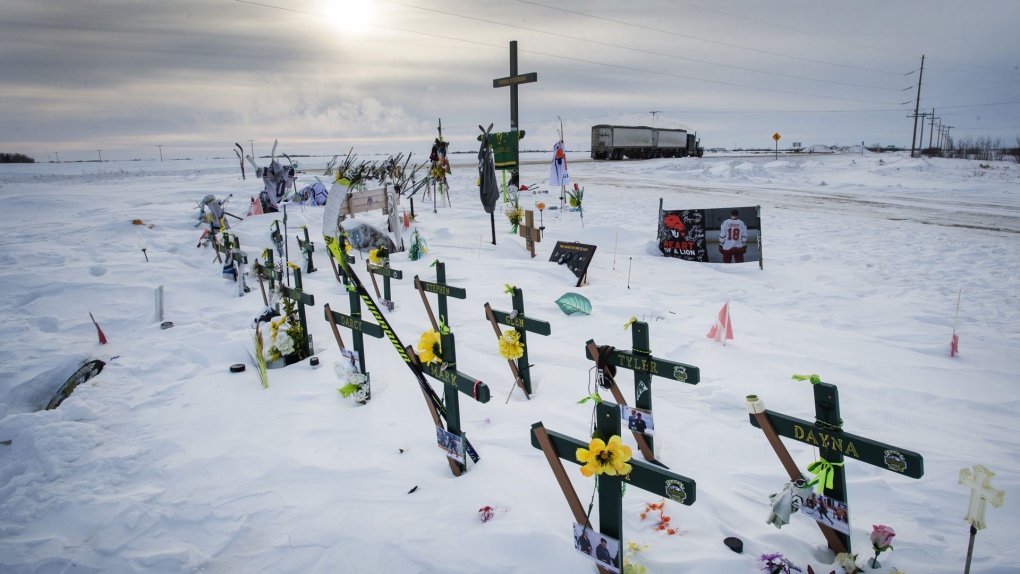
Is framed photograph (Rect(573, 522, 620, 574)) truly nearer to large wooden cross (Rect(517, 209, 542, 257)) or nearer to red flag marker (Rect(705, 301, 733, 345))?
red flag marker (Rect(705, 301, 733, 345))

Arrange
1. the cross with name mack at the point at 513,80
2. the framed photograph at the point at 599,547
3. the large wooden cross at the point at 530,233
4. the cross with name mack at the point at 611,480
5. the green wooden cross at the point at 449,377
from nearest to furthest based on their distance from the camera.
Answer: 1. the cross with name mack at the point at 611,480
2. the framed photograph at the point at 599,547
3. the green wooden cross at the point at 449,377
4. the large wooden cross at the point at 530,233
5. the cross with name mack at the point at 513,80

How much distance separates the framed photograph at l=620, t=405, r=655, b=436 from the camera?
10.8 ft

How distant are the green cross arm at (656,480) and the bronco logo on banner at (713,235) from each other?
8.21m

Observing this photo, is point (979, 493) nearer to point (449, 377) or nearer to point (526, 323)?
point (449, 377)

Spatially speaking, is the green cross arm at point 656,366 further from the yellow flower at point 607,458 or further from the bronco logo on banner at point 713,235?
the bronco logo on banner at point 713,235

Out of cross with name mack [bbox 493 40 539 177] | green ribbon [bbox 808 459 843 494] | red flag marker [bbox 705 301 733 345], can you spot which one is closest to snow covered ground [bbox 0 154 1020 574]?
red flag marker [bbox 705 301 733 345]

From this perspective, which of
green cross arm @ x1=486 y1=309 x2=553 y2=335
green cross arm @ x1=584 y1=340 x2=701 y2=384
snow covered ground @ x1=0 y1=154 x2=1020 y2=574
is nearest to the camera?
snow covered ground @ x1=0 y1=154 x2=1020 y2=574

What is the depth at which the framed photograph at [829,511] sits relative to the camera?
7.99 ft

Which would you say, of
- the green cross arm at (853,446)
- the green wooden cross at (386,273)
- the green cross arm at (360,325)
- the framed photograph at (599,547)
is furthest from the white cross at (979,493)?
the green wooden cross at (386,273)

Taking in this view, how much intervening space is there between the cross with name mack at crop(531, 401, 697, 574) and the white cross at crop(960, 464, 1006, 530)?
1.10m

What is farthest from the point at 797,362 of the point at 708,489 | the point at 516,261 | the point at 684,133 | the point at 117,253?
the point at 684,133

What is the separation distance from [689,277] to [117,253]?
10.7 m

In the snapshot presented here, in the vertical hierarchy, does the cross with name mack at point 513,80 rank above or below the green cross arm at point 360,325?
above

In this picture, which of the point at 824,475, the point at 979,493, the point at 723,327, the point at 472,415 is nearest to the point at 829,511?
the point at 824,475
